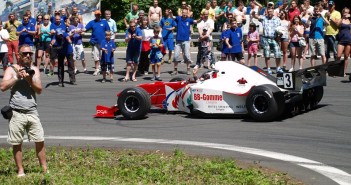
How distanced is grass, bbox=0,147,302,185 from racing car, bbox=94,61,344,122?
11.1 feet

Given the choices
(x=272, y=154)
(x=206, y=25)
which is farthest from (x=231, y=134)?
(x=206, y=25)

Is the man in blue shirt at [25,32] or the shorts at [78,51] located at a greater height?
the man in blue shirt at [25,32]

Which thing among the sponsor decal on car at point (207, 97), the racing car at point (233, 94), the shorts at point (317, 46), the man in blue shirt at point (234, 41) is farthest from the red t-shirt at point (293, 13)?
the sponsor decal on car at point (207, 97)

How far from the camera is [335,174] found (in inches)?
429

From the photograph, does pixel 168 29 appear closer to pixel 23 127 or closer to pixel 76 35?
pixel 76 35

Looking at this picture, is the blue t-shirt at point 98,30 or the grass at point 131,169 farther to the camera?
the blue t-shirt at point 98,30

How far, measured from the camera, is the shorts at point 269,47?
23469mm

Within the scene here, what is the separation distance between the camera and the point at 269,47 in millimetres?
23719

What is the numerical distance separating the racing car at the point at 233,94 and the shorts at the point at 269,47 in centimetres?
660

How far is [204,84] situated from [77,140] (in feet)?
10.6

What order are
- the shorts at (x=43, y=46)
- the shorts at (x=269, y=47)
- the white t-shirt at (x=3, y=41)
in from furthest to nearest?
1. the shorts at (x=43, y=46)
2. the white t-shirt at (x=3, y=41)
3. the shorts at (x=269, y=47)

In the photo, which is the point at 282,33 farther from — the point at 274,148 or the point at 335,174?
the point at 335,174

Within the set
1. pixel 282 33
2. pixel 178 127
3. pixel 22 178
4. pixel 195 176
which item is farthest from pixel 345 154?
pixel 282 33

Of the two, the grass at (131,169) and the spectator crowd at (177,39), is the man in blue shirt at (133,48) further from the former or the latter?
the grass at (131,169)
